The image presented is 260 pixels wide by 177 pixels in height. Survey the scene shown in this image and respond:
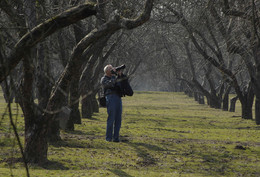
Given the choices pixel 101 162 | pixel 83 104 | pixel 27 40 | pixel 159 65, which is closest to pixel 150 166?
pixel 101 162

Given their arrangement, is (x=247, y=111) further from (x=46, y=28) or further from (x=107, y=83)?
(x=46, y=28)

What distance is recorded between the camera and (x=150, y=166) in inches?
349

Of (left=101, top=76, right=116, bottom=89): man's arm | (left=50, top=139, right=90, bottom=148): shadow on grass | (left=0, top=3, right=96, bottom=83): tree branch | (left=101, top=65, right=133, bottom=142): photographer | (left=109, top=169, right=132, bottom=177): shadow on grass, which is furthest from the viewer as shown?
(left=101, top=65, right=133, bottom=142): photographer

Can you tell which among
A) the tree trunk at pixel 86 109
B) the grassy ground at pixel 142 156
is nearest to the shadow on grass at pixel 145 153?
the grassy ground at pixel 142 156

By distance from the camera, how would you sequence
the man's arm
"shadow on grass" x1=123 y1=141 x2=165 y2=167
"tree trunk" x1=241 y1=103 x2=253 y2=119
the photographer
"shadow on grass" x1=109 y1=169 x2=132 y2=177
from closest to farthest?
"shadow on grass" x1=109 y1=169 x2=132 y2=177 → "shadow on grass" x1=123 y1=141 x2=165 y2=167 → the man's arm → the photographer → "tree trunk" x1=241 y1=103 x2=253 y2=119

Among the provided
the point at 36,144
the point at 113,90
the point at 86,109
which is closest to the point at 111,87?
the point at 113,90

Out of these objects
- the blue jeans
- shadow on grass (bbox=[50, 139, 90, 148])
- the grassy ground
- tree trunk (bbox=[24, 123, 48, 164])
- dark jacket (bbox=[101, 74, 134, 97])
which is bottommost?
the grassy ground

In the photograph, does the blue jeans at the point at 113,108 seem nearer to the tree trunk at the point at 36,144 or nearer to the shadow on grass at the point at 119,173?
the shadow on grass at the point at 119,173

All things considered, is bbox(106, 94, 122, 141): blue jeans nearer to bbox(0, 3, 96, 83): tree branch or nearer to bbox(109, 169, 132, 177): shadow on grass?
bbox(109, 169, 132, 177): shadow on grass

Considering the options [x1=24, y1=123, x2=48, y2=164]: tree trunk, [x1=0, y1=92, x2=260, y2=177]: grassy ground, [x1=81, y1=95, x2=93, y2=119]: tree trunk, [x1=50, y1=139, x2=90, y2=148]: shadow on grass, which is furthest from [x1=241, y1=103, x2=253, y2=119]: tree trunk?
[x1=24, y1=123, x2=48, y2=164]: tree trunk

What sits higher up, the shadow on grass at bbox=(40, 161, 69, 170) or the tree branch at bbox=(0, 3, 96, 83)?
the tree branch at bbox=(0, 3, 96, 83)

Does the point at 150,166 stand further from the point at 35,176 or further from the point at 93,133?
the point at 93,133

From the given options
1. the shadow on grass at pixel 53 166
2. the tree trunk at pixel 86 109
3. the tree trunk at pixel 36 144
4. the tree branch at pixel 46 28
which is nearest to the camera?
the tree branch at pixel 46 28

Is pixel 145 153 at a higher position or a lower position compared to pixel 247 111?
lower
